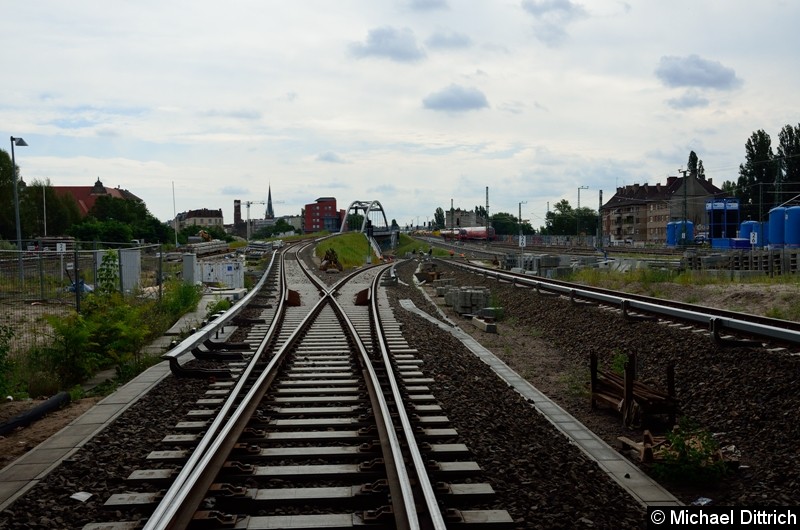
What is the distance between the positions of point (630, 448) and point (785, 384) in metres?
2.22

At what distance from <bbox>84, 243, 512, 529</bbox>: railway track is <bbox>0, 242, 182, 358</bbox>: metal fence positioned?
14.4 feet

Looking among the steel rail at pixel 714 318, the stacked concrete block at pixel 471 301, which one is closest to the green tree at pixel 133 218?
the stacked concrete block at pixel 471 301

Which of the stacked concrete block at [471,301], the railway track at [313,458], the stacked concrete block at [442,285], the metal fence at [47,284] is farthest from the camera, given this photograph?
the stacked concrete block at [442,285]

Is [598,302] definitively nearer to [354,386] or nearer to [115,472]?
[354,386]

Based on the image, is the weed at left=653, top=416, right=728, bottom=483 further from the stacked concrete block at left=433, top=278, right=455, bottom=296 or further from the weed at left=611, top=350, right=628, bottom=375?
the stacked concrete block at left=433, top=278, right=455, bottom=296

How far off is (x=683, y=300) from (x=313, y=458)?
1802 cm

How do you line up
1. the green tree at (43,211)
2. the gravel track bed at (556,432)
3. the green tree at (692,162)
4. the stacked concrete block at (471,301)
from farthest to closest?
the green tree at (692,162), the green tree at (43,211), the stacked concrete block at (471,301), the gravel track bed at (556,432)

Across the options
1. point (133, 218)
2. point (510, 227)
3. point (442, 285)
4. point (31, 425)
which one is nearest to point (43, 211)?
point (133, 218)

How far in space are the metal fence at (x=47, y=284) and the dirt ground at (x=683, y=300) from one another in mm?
3007

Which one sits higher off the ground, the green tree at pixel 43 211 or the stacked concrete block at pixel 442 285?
the green tree at pixel 43 211

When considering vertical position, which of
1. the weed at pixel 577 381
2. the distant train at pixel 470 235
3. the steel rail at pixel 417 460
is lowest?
the weed at pixel 577 381

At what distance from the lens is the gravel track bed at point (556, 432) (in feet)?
17.5

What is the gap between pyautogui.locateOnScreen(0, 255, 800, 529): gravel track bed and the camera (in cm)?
532

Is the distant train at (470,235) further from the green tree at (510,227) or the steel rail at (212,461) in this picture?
the steel rail at (212,461)
